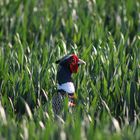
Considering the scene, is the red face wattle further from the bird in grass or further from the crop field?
the crop field

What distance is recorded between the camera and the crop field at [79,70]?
16.7 feet

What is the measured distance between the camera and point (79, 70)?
6.79 meters

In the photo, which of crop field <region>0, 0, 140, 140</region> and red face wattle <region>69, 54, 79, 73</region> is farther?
red face wattle <region>69, 54, 79, 73</region>

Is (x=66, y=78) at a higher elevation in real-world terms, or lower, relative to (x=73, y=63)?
lower

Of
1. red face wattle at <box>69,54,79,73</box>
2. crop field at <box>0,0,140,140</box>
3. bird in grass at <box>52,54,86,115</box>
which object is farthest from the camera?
red face wattle at <box>69,54,79,73</box>

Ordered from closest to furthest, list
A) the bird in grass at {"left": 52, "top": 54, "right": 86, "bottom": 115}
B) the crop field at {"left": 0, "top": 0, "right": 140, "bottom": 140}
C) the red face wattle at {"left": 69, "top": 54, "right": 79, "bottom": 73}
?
the crop field at {"left": 0, "top": 0, "right": 140, "bottom": 140} → the bird in grass at {"left": 52, "top": 54, "right": 86, "bottom": 115} → the red face wattle at {"left": 69, "top": 54, "right": 79, "bottom": 73}

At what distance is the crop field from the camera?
5102 millimetres

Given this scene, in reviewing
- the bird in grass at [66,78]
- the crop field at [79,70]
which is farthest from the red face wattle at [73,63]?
the crop field at [79,70]

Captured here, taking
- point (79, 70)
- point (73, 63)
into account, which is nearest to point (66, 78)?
point (73, 63)

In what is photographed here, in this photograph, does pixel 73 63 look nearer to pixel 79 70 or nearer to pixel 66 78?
pixel 66 78

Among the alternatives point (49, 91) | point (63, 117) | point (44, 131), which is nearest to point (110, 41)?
point (49, 91)

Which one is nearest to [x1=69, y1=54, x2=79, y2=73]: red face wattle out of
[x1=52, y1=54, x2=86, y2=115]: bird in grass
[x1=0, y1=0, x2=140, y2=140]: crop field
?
[x1=52, y1=54, x2=86, y2=115]: bird in grass

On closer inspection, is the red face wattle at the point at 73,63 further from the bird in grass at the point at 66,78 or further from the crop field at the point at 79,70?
the crop field at the point at 79,70

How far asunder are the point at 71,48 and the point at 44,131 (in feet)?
8.63
